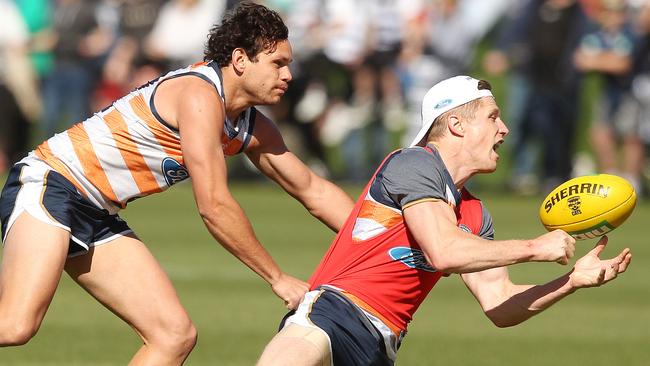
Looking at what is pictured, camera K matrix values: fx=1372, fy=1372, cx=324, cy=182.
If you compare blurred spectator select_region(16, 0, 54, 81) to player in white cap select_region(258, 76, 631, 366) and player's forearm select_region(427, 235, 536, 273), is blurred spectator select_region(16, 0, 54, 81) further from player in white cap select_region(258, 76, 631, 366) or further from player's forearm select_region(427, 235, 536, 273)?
player's forearm select_region(427, 235, 536, 273)

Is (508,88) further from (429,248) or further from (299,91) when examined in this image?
(429,248)

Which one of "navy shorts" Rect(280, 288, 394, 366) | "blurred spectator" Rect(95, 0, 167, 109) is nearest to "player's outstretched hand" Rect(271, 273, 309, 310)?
"navy shorts" Rect(280, 288, 394, 366)

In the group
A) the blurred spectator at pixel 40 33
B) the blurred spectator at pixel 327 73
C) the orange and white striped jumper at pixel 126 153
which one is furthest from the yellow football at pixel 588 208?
the blurred spectator at pixel 40 33

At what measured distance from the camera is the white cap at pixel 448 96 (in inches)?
242

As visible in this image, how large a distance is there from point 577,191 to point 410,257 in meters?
0.86

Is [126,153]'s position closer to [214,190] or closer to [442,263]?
[214,190]

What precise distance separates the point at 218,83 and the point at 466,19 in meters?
14.9

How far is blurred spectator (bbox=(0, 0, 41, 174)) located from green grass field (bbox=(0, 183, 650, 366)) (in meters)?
6.84

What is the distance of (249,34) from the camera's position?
22.5 feet

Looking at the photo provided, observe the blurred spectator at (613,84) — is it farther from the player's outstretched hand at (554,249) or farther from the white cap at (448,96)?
the player's outstretched hand at (554,249)

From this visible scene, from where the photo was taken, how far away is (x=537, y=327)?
1098 cm

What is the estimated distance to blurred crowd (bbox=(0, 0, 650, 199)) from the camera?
20391 millimetres

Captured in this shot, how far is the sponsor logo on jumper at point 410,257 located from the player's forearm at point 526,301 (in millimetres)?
527

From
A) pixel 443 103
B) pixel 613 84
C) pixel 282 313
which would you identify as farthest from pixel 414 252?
pixel 613 84
